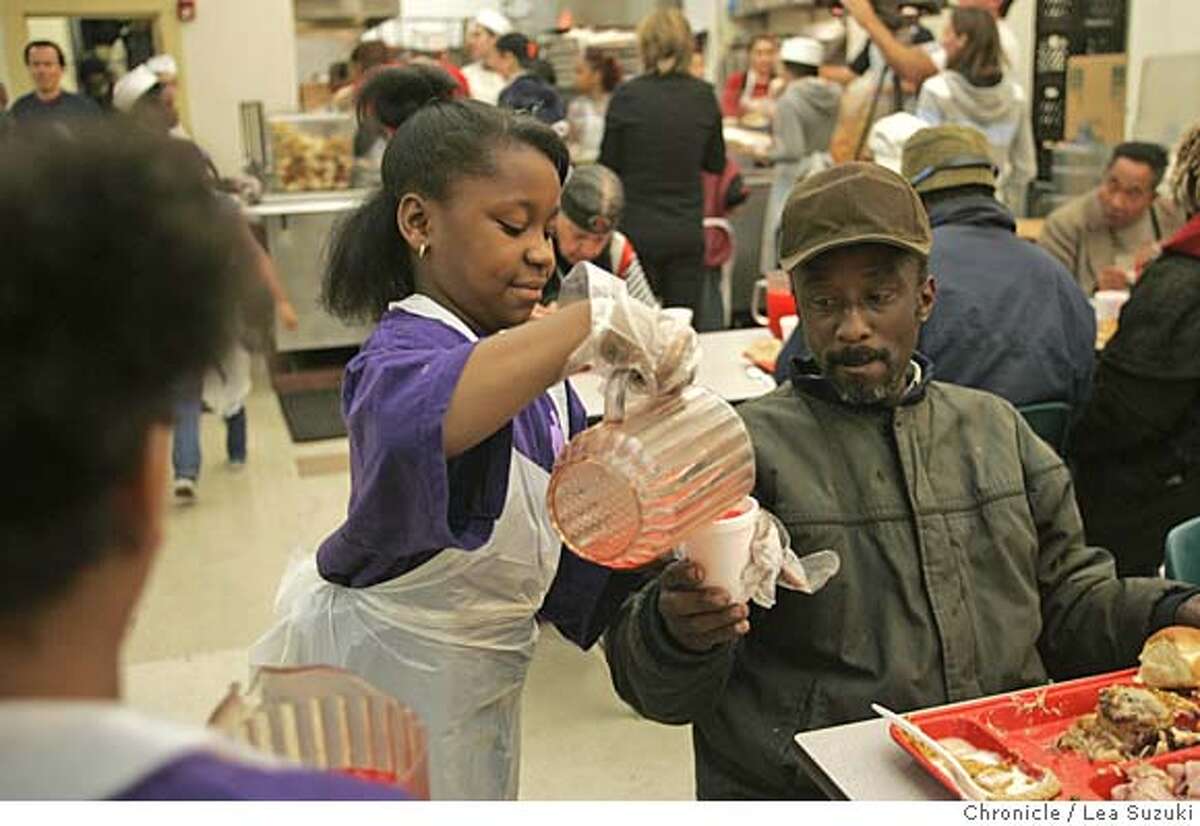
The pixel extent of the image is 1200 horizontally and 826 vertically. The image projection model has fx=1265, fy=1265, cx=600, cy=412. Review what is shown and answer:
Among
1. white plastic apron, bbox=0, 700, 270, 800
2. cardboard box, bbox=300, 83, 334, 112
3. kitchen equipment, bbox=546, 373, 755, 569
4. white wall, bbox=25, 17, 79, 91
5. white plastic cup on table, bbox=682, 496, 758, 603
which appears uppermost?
white wall, bbox=25, 17, 79, 91

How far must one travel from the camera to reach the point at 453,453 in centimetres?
87

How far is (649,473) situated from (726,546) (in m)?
0.20

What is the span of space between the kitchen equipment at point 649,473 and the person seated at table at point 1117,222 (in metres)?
2.76

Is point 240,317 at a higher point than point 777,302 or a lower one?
higher

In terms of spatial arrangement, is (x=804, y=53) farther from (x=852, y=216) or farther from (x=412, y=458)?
(x=412, y=458)

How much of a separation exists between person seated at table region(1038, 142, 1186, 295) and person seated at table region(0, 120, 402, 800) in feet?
10.7

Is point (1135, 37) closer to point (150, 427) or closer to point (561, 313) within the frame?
point (561, 313)

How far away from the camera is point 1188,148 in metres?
2.30

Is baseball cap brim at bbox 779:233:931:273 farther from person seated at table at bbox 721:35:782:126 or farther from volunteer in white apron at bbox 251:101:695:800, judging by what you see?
person seated at table at bbox 721:35:782:126

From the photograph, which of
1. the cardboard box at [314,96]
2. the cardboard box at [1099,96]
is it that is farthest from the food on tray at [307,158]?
the cardboard box at [1099,96]

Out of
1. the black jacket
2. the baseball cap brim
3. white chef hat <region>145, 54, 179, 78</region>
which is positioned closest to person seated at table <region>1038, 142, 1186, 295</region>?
the black jacket

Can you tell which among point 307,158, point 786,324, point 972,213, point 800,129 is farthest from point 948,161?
point 307,158

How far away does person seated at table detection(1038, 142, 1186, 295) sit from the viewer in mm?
3301

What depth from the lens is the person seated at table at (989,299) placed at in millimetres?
2117
